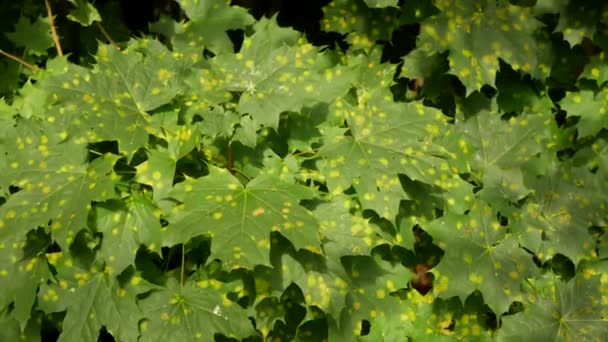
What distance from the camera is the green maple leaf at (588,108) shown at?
3035mm

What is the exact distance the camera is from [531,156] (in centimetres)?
285

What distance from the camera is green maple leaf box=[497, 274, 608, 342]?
2.46 metres

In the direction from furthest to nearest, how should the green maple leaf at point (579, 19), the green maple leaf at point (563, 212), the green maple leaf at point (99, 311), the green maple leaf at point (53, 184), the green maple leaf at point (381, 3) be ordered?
the green maple leaf at point (579, 19) < the green maple leaf at point (381, 3) < the green maple leaf at point (563, 212) < the green maple leaf at point (99, 311) < the green maple leaf at point (53, 184)

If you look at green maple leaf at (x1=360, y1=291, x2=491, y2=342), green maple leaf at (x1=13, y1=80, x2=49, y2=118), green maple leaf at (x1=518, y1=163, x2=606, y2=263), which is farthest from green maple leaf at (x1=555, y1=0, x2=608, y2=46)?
green maple leaf at (x1=13, y1=80, x2=49, y2=118)

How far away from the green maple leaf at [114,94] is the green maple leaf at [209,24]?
1.27 ft

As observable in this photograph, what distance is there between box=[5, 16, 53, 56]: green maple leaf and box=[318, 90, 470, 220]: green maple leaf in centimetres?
153

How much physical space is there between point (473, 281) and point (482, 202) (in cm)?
33

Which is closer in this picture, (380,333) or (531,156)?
(380,333)

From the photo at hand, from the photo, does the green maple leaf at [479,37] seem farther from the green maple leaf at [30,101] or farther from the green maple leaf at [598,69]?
the green maple leaf at [30,101]

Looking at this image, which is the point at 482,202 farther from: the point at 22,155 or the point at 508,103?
the point at 22,155

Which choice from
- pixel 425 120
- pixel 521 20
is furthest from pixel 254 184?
pixel 521 20

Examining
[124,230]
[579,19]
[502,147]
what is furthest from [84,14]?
[579,19]

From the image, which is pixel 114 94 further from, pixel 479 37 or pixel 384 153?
pixel 479 37

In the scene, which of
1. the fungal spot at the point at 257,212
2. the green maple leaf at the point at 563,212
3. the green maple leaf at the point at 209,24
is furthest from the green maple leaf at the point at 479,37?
the fungal spot at the point at 257,212
